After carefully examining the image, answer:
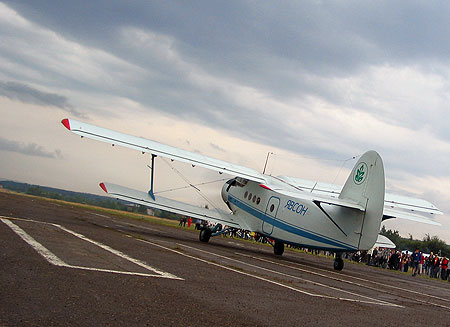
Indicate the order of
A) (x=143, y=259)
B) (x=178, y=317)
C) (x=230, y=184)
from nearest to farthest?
(x=178, y=317) → (x=143, y=259) → (x=230, y=184)

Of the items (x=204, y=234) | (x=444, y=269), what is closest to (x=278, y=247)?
(x=204, y=234)

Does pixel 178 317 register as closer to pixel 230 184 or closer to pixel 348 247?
pixel 348 247

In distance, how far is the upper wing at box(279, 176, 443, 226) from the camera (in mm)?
20094

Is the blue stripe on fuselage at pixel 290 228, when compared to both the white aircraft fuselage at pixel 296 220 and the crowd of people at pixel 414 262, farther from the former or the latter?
the crowd of people at pixel 414 262

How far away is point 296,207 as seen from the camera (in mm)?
20859

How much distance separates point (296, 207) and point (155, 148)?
21.6ft

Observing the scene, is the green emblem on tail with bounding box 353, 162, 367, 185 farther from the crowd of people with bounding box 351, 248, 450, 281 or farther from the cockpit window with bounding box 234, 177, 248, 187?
the crowd of people with bounding box 351, 248, 450, 281

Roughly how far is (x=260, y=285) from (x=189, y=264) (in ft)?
7.09

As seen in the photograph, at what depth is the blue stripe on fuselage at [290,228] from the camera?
1925cm

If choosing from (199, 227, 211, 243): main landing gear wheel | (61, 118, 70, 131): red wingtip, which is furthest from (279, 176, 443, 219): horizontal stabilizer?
(61, 118, 70, 131): red wingtip

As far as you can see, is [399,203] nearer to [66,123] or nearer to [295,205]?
[295,205]

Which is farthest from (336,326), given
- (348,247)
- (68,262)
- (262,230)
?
(262,230)

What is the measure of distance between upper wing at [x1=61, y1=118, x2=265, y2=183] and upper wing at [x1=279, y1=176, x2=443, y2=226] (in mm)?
3639

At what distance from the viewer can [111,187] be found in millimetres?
21969
